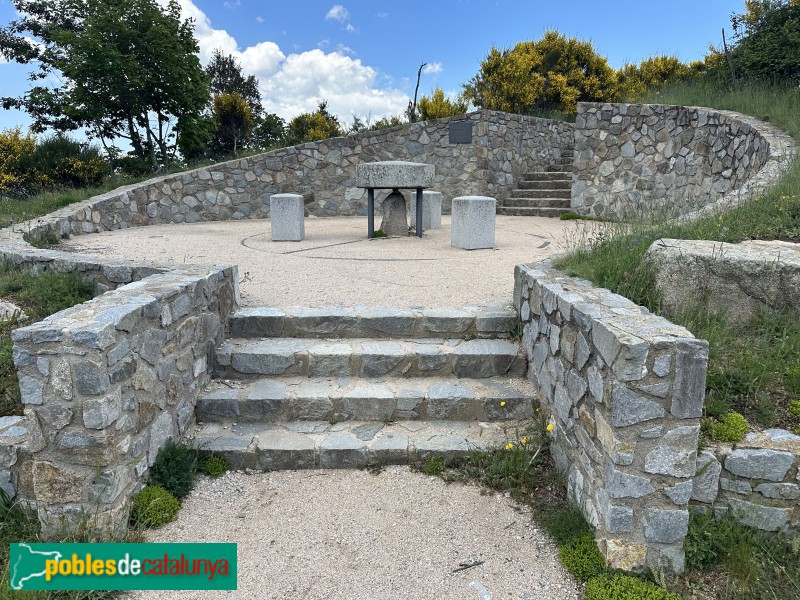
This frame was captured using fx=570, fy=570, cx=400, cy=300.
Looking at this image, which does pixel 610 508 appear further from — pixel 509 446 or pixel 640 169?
pixel 640 169

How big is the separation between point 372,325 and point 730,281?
2322mm

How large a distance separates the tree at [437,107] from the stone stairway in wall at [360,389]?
44.5ft

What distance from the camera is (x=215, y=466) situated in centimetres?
327

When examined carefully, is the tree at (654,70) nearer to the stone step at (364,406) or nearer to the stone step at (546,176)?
the stone step at (546,176)

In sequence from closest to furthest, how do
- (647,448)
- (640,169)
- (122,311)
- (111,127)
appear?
(647,448) < (122,311) < (640,169) < (111,127)

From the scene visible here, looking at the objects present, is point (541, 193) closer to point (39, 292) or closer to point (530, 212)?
point (530, 212)

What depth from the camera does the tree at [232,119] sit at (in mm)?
16844

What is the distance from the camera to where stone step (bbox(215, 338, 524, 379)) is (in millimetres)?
3885

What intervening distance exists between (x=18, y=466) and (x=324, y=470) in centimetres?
155

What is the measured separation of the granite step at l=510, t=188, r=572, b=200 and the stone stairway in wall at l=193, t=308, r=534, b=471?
8631mm

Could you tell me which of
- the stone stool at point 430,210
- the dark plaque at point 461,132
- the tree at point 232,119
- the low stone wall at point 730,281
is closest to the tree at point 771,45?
the dark plaque at point 461,132

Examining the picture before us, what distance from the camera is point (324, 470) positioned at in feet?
11.0

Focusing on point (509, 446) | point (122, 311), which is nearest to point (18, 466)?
point (122, 311)

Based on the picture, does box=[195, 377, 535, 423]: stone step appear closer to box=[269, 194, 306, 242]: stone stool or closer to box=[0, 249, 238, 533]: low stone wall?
box=[0, 249, 238, 533]: low stone wall
